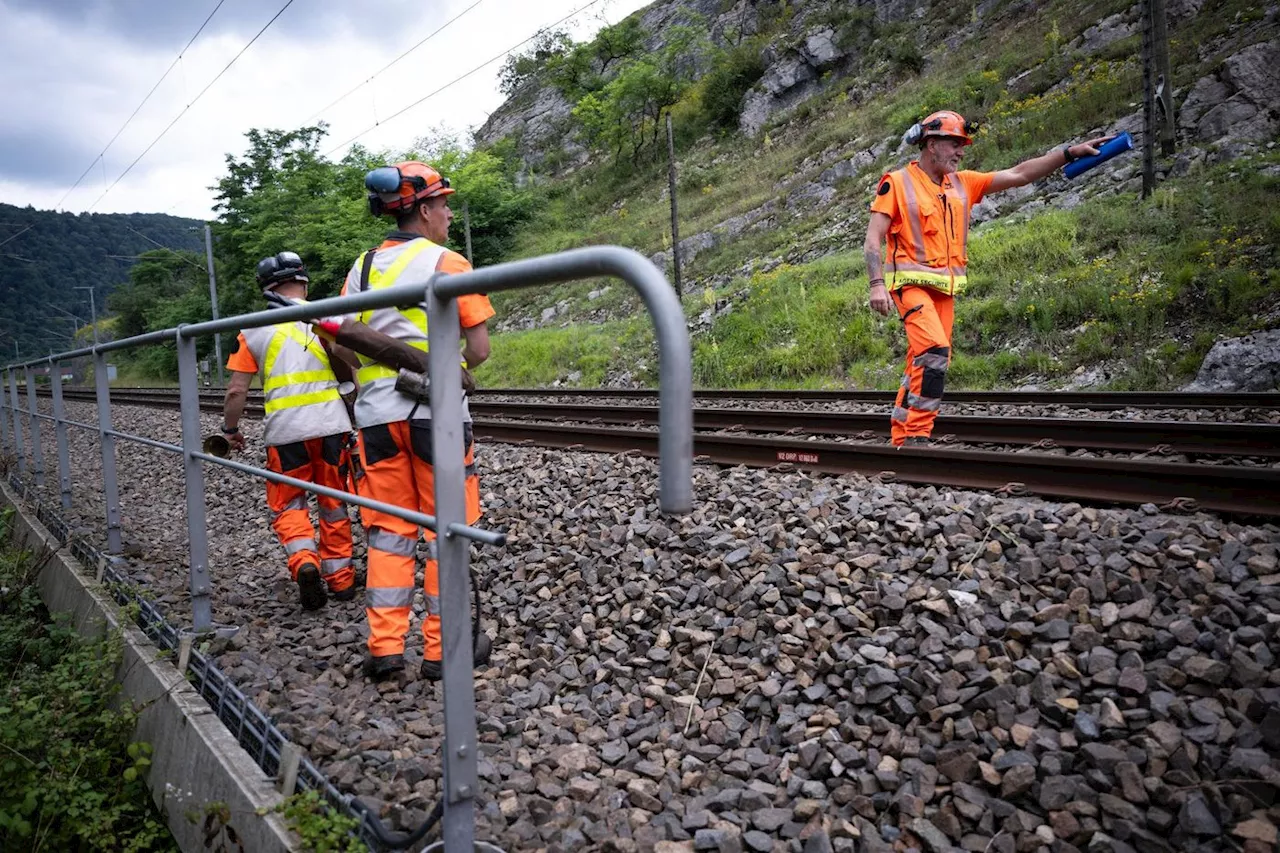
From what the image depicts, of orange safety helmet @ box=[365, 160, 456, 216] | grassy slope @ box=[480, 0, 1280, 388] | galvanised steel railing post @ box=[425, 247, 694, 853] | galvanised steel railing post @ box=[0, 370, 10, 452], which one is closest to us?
galvanised steel railing post @ box=[425, 247, 694, 853]

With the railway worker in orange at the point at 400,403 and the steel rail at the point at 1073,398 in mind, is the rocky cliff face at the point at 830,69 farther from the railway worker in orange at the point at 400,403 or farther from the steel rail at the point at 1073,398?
the railway worker in orange at the point at 400,403

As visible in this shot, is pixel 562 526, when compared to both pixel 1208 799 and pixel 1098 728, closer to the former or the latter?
pixel 1098 728

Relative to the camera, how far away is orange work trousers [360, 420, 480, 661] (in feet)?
10.9

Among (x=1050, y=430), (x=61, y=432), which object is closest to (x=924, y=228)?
(x=1050, y=430)

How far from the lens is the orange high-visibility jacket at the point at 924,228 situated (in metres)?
5.08

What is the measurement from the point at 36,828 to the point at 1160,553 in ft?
14.2

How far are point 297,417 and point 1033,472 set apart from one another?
13.4ft

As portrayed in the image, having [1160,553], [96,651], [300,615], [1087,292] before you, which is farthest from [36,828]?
[1087,292]

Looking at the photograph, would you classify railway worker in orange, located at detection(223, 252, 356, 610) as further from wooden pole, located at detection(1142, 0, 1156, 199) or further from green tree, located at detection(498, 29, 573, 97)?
green tree, located at detection(498, 29, 573, 97)

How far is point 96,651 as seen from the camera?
405cm

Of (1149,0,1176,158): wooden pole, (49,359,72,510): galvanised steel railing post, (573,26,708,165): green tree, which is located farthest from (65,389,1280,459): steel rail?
(573,26,708,165): green tree

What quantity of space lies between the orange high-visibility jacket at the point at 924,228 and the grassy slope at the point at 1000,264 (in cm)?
443

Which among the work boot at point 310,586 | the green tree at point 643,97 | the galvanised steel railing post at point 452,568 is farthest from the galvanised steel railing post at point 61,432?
the green tree at point 643,97

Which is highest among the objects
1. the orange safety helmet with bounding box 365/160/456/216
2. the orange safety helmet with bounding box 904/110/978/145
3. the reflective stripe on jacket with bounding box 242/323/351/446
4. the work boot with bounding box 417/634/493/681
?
the orange safety helmet with bounding box 904/110/978/145
